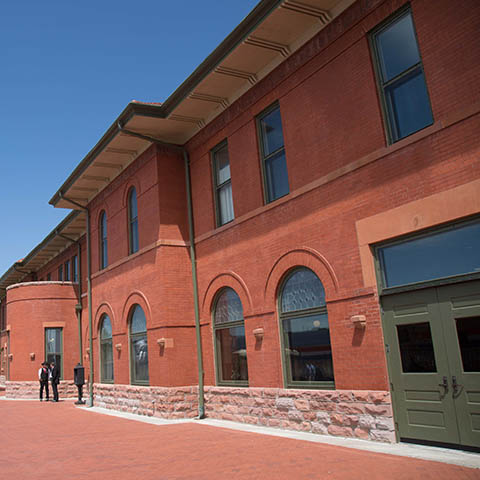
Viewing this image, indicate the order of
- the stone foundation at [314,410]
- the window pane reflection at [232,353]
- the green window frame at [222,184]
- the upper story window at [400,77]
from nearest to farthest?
1. the upper story window at [400,77]
2. the stone foundation at [314,410]
3. the window pane reflection at [232,353]
4. the green window frame at [222,184]

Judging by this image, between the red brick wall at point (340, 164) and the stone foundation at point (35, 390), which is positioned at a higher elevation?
the red brick wall at point (340, 164)

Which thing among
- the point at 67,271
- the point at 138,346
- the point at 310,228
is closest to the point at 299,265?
the point at 310,228

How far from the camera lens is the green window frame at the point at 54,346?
22.8 meters

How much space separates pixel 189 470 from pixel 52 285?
17740 mm

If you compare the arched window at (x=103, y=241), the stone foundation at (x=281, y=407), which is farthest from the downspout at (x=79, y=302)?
the stone foundation at (x=281, y=407)

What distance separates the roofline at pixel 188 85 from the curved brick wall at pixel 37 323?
8037mm

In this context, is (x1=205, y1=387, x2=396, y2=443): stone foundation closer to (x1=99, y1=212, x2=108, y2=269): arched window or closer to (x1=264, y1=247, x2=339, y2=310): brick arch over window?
(x1=264, y1=247, x2=339, y2=310): brick arch over window

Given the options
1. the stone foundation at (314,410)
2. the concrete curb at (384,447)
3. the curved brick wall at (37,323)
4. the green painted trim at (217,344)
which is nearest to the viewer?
the concrete curb at (384,447)

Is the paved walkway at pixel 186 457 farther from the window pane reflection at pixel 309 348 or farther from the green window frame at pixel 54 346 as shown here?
the green window frame at pixel 54 346

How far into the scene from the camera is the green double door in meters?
7.09

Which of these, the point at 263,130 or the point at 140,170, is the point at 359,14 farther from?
the point at 140,170

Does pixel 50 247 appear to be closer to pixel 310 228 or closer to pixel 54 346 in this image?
pixel 54 346

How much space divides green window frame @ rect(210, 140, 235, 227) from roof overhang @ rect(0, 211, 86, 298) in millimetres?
9285

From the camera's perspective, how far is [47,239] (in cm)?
2517
